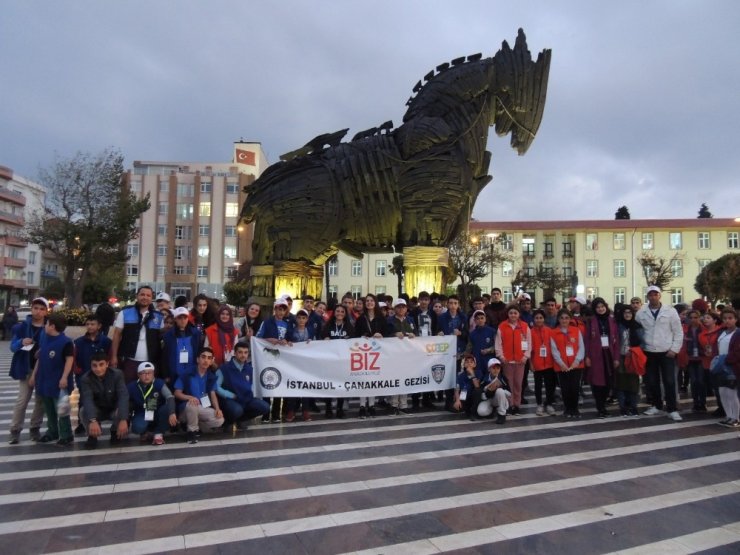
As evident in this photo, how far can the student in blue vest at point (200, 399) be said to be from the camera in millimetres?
6031

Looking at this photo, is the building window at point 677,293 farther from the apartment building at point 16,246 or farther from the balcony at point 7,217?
the balcony at point 7,217

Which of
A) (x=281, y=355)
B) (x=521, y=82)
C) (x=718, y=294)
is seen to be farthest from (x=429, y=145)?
(x=718, y=294)

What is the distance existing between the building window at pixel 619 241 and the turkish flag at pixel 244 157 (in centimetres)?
4083

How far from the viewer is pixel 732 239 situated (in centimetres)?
4678

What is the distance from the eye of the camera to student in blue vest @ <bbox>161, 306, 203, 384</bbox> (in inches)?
246

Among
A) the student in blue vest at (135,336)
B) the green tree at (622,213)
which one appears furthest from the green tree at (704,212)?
the student in blue vest at (135,336)

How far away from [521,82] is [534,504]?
905cm

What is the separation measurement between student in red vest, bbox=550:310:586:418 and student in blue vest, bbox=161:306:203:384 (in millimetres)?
5087

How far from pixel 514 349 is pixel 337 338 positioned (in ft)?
8.61

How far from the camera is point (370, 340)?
7.63 m

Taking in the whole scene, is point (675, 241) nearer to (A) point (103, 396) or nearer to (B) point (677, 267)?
(B) point (677, 267)

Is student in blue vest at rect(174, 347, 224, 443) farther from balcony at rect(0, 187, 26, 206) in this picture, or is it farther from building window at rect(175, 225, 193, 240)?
balcony at rect(0, 187, 26, 206)

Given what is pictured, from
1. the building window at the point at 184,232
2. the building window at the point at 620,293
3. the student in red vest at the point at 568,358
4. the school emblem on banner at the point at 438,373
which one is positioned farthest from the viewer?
the building window at the point at 184,232

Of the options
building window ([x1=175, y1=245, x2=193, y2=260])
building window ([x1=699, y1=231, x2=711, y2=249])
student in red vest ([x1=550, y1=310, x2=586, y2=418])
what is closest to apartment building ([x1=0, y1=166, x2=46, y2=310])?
building window ([x1=175, y1=245, x2=193, y2=260])
